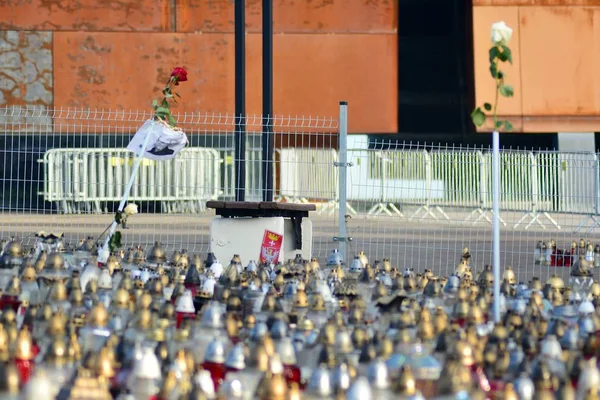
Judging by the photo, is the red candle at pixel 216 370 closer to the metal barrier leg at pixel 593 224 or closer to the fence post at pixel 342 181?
the fence post at pixel 342 181

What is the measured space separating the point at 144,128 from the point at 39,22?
705 inches

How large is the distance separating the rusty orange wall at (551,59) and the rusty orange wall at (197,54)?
8.19 ft

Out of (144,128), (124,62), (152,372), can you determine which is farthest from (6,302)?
(124,62)

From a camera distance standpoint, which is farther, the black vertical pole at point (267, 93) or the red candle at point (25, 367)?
the black vertical pole at point (267, 93)

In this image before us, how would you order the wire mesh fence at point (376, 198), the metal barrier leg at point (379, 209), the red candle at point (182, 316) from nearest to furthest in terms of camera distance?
the red candle at point (182, 316) < the wire mesh fence at point (376, 198) < the metal barrier leg at point (379, 209)

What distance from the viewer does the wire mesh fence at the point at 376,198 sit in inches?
672

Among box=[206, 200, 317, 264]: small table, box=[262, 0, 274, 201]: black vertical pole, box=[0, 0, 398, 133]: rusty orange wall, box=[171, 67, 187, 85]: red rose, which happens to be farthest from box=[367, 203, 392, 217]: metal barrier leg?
box=[171, 67, 187, 85]: red rose

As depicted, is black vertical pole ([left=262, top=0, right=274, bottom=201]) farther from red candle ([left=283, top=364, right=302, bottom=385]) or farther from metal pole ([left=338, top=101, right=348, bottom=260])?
red candle ([left=283, top=364, right=302, bottom=385])

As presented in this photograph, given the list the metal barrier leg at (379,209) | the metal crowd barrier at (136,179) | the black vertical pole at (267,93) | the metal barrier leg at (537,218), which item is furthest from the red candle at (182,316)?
the metal crowd barrier at (136,179)

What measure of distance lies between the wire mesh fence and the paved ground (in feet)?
0.11

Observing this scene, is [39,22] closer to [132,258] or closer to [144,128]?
[144,128]

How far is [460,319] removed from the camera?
6867 mm

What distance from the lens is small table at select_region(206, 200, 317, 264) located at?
12945 millimetres

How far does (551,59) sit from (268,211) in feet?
60.8
